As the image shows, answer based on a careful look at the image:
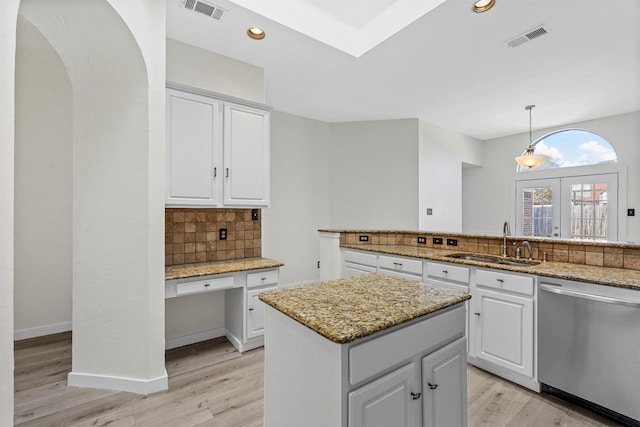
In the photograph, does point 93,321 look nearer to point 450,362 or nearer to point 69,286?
point 69,286

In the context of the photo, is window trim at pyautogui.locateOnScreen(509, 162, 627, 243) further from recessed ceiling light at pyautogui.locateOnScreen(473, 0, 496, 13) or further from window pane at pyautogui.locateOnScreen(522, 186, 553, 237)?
recessed ceiling light at pyautogui.locateOnScreen(473, 0, 496, 13)

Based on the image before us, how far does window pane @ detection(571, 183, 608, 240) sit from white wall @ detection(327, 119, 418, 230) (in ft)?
10.2

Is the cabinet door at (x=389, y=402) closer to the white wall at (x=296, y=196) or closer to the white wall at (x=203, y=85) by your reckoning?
the white wall at (x=203, y=85)

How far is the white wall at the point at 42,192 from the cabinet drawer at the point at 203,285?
178cm

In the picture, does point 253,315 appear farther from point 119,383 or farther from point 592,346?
point 592,346

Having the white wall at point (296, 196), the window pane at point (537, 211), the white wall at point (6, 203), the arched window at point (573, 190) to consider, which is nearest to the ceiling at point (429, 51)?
the white wall at point (296, 196)

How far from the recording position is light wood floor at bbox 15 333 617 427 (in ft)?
6.02

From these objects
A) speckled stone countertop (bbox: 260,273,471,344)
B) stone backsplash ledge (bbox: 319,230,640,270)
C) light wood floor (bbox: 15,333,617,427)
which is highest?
stone backsplash ledge (bbox: 319,230,640,270)

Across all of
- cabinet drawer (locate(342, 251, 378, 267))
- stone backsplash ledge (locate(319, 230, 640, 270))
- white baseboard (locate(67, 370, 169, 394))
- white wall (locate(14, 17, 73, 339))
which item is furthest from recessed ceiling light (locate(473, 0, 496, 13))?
white wall (locate(14, 17, 73, 339))

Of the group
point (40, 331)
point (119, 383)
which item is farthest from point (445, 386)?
point (40, 331)

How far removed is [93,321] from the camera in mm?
2133

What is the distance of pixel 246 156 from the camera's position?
283 cm

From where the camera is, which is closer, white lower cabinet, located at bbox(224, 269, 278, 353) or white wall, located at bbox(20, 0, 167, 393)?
white wall, located at bbox(20, 0, 167, 393)

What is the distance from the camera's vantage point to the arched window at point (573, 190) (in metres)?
4.93
